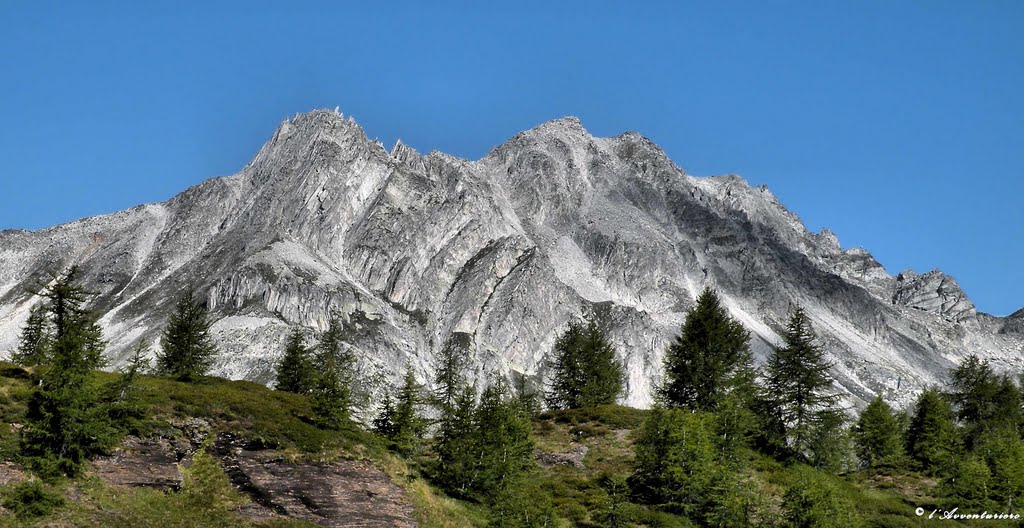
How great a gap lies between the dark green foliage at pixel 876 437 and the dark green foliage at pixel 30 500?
6333 cm

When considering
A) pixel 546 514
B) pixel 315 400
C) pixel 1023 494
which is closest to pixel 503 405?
pixel 315 400

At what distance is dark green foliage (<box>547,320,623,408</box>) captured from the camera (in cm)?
7869

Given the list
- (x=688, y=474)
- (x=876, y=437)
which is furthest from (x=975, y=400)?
(x=688, y=474)

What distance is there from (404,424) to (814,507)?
25.7m

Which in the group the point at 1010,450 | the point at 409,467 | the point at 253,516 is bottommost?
the point at 253,516

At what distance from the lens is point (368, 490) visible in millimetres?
46688

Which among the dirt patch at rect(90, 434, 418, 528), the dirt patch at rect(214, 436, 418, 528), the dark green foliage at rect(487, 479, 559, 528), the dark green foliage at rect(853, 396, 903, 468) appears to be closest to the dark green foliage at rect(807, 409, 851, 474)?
the dark green foliage at rect(853, 396, 903, 468)

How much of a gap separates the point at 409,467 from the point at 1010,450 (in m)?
39.7

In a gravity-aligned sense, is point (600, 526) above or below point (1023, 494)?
below

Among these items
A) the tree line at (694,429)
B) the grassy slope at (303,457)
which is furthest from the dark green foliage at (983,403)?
the grassy slope at (303,457)

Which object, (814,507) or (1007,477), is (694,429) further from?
(1007,477)

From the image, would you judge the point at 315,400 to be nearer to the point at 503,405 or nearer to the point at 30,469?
the point at 503,405

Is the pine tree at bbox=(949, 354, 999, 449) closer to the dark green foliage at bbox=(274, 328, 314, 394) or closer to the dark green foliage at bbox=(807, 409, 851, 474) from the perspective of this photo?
the dark green foliage at bbox=(807, 409, 851, 474)

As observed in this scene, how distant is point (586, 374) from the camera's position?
80.2m
